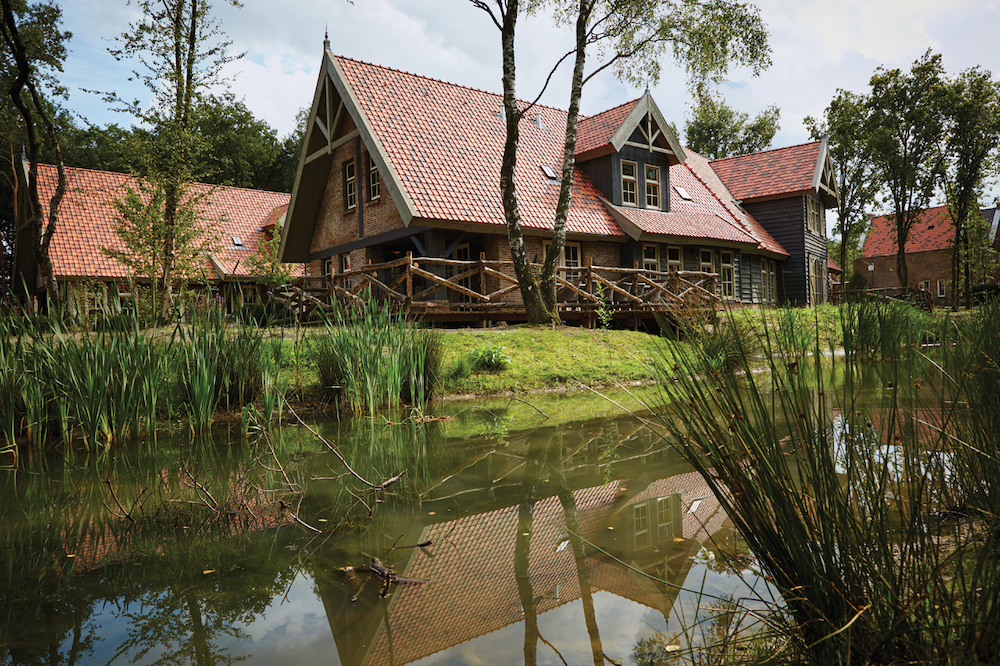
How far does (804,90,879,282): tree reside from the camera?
2756cm

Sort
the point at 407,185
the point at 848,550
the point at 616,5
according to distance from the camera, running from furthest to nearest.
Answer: the point at 407,185, the point at 616,5, the point at 848,550

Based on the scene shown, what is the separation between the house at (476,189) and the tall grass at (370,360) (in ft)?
21.6

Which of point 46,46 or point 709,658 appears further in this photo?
point 46,46

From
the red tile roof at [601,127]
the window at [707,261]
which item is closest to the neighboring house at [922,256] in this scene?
the window at [707,261]

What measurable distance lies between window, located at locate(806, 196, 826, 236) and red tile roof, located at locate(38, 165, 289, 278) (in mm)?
23030

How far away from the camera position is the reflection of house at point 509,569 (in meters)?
2.10

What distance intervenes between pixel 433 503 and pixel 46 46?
18108mm

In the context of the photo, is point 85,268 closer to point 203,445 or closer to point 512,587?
point 203,445

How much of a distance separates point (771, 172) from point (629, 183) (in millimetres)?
10291

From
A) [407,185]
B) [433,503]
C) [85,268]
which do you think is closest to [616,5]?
[407,185]

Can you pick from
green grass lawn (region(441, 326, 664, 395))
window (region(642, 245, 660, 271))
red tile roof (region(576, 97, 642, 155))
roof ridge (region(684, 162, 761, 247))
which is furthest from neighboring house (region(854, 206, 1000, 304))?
green grass lawn (region(441, 326, 664, 395))

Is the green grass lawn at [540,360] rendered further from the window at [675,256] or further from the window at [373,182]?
the window at [675,256]

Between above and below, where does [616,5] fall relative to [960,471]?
above

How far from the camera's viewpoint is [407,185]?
1462 cm
